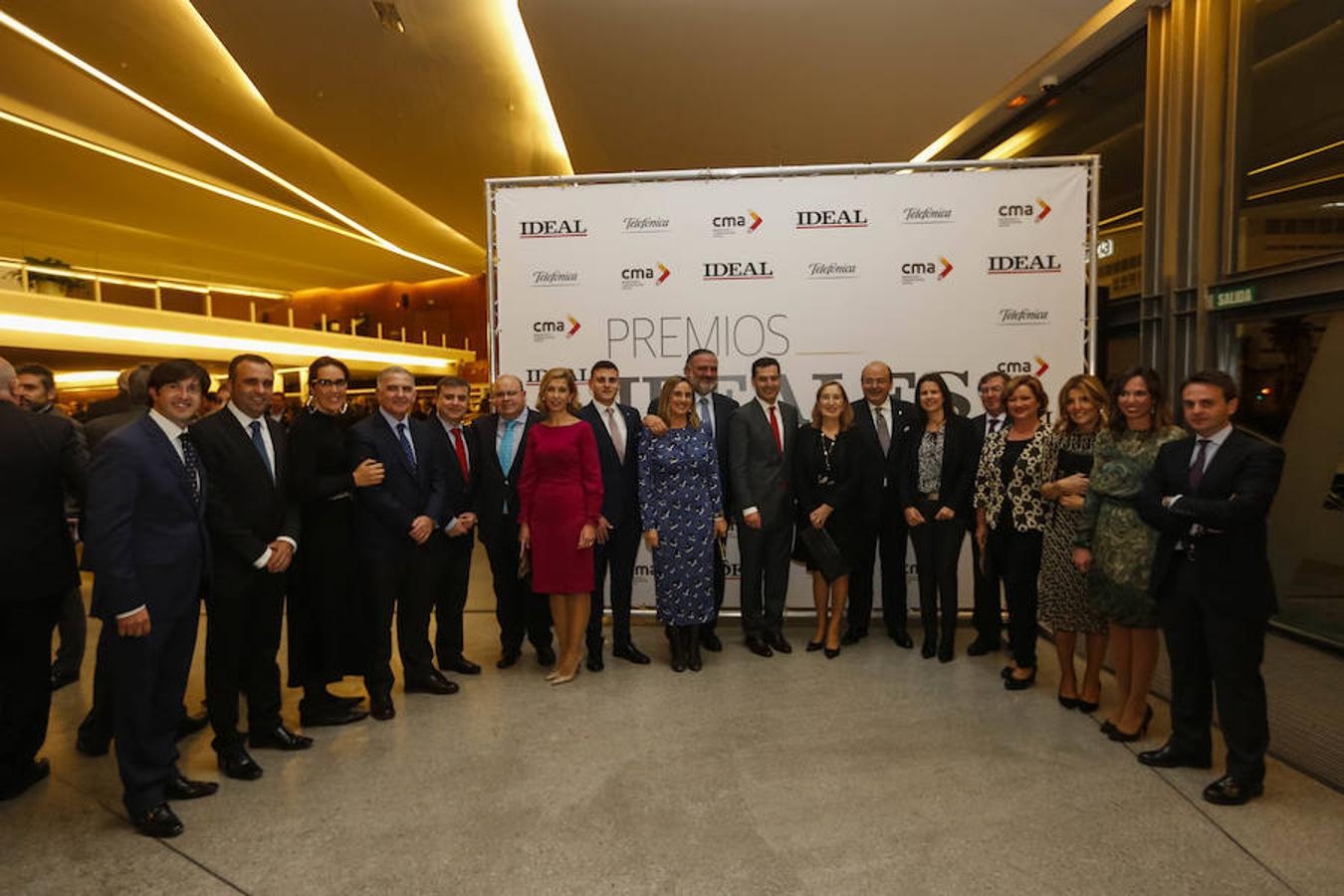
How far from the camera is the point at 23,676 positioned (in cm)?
300

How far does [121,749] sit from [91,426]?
263 cm

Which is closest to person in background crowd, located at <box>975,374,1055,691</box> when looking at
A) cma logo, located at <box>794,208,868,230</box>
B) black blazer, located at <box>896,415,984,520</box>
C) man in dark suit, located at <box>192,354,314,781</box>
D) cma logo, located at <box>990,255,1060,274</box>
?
black blazer, located at <box>896,415,984,520</box>

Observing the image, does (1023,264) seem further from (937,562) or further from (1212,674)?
(1212,674)

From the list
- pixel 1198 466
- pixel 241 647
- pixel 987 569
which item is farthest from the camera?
pixel 987 569

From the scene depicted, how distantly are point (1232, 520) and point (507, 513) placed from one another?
3.32 meters

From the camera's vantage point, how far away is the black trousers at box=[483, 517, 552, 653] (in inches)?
178

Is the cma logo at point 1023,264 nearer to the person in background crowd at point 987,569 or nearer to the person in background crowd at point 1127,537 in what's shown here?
the person in background crowd at point 987,569

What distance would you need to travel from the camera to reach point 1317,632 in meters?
4.74

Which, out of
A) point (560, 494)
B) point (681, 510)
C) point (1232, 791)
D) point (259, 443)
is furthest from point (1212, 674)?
point (259, 443)

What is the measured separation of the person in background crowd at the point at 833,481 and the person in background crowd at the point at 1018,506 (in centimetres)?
70

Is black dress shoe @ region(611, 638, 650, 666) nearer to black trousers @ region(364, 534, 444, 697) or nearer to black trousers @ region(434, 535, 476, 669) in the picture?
black trousers @ region(434, 535, 476, 669)

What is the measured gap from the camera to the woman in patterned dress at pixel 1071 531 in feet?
11.6

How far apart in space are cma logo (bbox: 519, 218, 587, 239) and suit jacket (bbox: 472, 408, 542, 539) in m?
1.39

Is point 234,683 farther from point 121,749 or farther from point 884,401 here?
point 884,401
